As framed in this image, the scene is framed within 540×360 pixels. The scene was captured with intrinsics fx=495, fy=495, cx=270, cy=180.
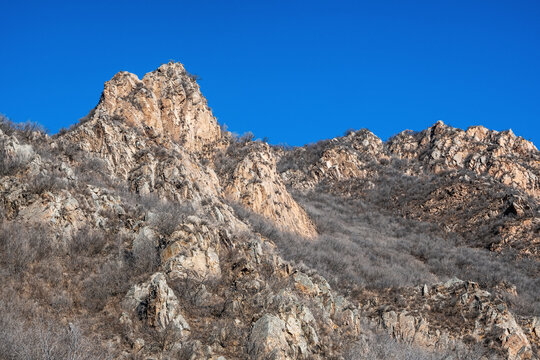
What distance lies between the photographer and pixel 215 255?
62.8 ft

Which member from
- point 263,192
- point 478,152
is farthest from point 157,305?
point 478,152

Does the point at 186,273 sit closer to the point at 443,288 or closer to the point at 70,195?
the point at 70,195

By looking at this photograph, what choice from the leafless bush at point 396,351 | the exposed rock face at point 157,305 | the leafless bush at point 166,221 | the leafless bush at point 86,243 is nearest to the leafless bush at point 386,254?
the leafless bush at point 396,351

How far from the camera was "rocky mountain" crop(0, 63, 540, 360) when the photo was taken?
15.6 m

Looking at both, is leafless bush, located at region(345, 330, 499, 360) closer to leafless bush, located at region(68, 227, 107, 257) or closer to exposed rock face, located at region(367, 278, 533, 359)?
exposed rock face, located at region(367, 278, 533, 359)

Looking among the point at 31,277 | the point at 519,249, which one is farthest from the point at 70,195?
the point at 519,249

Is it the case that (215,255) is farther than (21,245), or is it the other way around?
(215,255)

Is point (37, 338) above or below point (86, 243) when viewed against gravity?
below

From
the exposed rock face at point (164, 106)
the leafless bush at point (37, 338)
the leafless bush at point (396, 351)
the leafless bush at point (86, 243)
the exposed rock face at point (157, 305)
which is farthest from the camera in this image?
the exposed rock face at point (164, 106)

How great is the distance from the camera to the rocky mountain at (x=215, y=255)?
51.1 feet

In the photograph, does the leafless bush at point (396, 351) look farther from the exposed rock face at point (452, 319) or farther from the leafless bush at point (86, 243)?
the leafless bush at point (86, 243)

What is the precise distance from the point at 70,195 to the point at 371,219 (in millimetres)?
39753

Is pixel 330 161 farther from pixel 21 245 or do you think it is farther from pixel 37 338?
pixel 37 338

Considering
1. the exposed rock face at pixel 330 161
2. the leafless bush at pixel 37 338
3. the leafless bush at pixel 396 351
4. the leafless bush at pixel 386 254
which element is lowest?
the leafless bush at pixel 37 338
